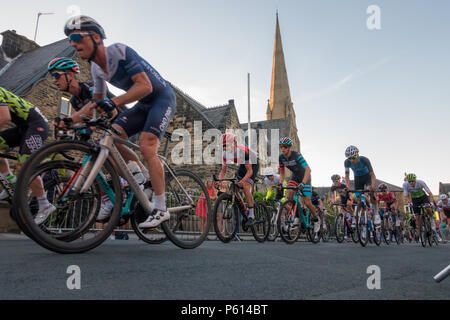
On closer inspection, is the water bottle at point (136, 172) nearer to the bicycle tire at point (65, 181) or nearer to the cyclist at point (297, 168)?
the bicycle tire at point (65, 181)

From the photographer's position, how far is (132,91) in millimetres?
3215

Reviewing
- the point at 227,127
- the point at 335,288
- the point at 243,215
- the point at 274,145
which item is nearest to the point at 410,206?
the point at 243,215

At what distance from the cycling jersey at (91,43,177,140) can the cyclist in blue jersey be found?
5.78 m

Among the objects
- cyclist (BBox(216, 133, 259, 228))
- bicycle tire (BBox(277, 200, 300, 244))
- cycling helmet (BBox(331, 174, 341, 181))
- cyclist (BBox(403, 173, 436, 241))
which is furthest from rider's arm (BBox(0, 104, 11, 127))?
cyclist (BBox(403, 173, 436, 241))

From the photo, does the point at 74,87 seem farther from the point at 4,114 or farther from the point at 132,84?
the point at 132,84

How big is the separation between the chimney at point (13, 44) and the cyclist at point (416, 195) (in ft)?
71.4

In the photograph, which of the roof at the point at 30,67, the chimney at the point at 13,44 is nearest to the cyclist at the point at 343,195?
the roof at the point at 30,67

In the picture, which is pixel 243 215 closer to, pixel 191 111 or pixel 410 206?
pixel 410 206

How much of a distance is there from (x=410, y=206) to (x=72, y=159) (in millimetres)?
10641

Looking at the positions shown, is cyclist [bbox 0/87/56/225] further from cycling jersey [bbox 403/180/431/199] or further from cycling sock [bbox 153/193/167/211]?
cycling jersey [bbox 403/180/431/199]

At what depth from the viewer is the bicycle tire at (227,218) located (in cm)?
668

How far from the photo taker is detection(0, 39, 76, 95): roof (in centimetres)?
1578

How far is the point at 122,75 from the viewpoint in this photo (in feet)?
11.4

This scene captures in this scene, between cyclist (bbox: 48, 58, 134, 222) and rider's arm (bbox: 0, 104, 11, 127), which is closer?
cyclist (bbox: 48, 58, 134, 222)
